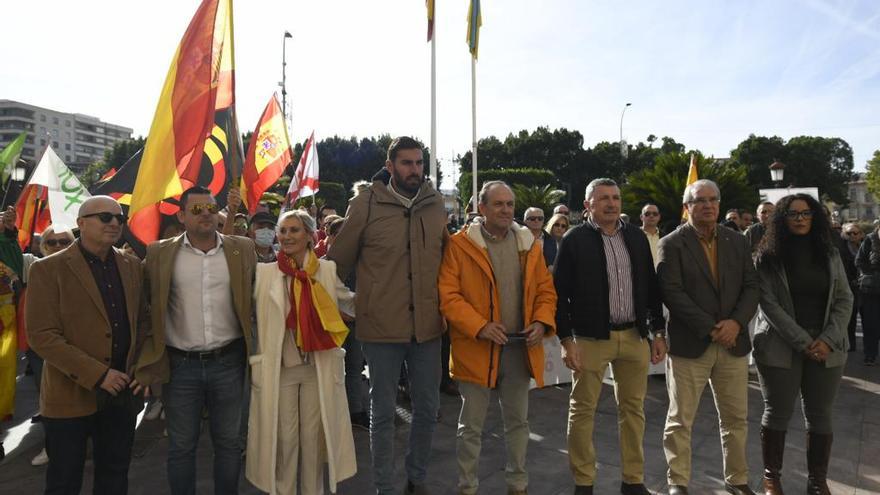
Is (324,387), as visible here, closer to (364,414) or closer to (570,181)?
(364,414)

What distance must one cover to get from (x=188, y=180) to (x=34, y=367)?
96.1 inches

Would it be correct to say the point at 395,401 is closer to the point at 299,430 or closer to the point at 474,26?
the point at 299,430

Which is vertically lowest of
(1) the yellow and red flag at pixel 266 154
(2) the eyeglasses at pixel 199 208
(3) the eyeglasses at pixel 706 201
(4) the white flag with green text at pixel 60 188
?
(2) the eyeglasses at pixel 199 208

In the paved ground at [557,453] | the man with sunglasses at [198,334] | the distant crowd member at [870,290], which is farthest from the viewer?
the distant crowd member at [870,290]

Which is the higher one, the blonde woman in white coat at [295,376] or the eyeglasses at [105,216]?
the eyeglasses at [105,216]

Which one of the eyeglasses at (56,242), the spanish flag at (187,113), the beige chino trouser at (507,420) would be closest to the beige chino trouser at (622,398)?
the beige chino trouser at (507,420)

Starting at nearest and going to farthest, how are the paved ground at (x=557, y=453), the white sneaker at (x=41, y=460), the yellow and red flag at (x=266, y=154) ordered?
the paved ground at (x=557, y=453), the white sneaker at (x=41, y=460), the yellow and red flag at (x=266, y=154)

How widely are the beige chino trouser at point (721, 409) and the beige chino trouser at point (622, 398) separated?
216 mm

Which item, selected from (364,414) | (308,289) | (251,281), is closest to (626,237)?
(308,289)

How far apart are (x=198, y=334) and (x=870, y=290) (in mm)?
8651

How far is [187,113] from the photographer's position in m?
4.65

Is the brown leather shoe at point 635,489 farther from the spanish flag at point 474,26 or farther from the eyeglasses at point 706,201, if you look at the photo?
the spanish flag at point 474,26

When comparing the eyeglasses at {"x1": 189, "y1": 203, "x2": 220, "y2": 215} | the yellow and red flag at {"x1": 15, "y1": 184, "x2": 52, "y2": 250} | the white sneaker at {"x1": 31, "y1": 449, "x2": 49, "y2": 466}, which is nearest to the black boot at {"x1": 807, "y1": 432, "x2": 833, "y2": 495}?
the eyeglasses at {"x1": 189, "y1": 203, "x2": 220, "y2": 215}

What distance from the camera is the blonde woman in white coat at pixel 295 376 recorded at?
3.42 metres
